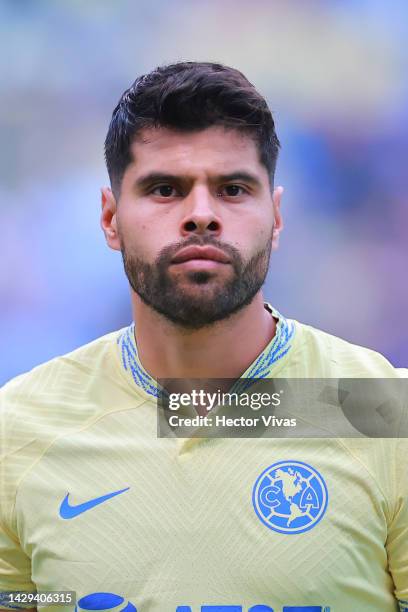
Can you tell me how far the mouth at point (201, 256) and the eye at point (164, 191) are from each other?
20cm

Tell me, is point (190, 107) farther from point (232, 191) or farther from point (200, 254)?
point (200, 254)

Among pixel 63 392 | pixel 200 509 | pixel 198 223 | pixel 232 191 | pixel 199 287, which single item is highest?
pixel 232 191

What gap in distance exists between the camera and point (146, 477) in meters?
2.25

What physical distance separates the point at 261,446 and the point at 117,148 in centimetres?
93

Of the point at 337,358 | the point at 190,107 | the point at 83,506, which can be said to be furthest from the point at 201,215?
the point at 83,506

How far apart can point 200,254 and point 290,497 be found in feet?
2.13

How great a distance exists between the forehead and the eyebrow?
15 millimetres

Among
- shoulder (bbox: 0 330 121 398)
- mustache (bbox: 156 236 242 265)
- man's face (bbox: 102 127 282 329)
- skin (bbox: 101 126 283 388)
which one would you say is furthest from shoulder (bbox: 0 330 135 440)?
mustache (bbox: 156 236 242 265)

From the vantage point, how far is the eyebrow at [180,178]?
2289 mm

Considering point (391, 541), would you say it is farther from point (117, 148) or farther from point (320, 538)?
point (117, 148)

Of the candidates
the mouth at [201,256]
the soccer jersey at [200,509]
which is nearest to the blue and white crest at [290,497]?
the soccer jersey at [200,509]

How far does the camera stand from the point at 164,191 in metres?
2.33

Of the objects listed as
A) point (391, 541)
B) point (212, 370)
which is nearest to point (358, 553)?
point (391, 541)

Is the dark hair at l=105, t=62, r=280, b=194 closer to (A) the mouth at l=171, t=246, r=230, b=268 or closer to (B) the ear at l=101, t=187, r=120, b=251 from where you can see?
(B) the ear at l=101, t=187, r=120, b=251
